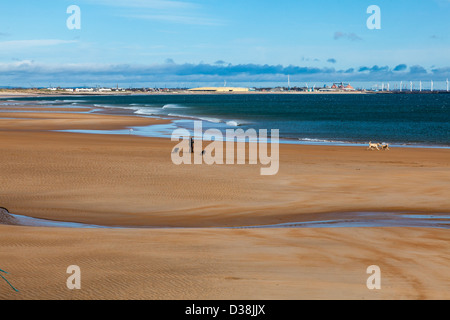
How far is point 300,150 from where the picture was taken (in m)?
29.7

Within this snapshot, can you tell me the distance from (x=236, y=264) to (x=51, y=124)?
1576 inches

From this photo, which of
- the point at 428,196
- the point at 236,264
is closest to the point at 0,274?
the point at 236,264

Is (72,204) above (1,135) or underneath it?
underneath

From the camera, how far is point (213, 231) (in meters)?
12.3

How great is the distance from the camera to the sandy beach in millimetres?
8609

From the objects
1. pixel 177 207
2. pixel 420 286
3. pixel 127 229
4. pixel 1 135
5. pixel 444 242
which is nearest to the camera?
pixel 420 286

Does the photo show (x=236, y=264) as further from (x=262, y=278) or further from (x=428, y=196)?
(x=428, y=196)

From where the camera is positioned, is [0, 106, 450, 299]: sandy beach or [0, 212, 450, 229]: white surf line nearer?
[0, 106, 450, 299]: sandy beach

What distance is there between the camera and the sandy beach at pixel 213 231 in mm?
8609

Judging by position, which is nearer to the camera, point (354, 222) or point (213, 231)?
point (213, 231)

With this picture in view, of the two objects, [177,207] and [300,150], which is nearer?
[177,207]

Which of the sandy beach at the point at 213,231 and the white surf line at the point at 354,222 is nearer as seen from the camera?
the sandy beach at the point at 213,231
